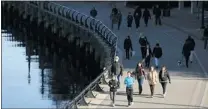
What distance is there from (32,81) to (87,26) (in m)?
7.35

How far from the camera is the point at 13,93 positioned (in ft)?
124

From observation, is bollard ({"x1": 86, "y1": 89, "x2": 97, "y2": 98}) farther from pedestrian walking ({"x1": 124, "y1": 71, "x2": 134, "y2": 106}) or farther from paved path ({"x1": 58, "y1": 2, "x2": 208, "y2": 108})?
pedestrian walking ({"x1": 124, "y1": 71, "x2": 134, "y2": 106})

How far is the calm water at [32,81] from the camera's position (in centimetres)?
3595

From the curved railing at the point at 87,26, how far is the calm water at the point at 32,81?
2881 millimetres

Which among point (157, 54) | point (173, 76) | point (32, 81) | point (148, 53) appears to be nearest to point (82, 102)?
point (173, 76)

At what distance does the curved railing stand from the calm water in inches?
113

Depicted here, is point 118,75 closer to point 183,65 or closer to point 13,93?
point 183,65

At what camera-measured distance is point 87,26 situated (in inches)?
1854

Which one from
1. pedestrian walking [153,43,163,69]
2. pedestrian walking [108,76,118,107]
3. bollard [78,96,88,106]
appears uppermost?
pedestrian walking [153,43,163,69]

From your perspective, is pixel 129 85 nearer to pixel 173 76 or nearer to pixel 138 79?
pixel 138 79

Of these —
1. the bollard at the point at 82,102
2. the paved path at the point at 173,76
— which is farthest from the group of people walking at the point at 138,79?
the bollard at the point at 82,102

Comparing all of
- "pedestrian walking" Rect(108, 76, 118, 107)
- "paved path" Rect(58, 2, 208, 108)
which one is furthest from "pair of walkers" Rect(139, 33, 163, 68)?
"pedestrian walking" Rect(108, 76, 118, 107)

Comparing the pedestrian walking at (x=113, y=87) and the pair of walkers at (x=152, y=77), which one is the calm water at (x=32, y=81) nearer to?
the pair of walkers at (x=152, y=77)

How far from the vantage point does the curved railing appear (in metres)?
29.1
